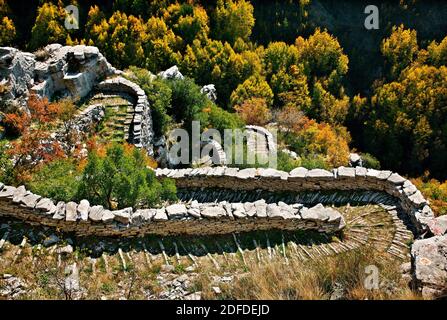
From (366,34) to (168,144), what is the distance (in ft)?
166

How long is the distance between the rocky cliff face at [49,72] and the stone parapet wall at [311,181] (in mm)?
9518

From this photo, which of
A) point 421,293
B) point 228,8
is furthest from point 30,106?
point 228,8

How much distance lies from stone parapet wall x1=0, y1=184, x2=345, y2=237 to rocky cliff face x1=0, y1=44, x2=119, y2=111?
9.34 meters

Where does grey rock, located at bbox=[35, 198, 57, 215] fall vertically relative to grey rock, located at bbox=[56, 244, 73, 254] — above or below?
above

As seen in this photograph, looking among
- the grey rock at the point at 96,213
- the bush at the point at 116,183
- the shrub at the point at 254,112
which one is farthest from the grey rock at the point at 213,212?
the shrub at the point at 254,112

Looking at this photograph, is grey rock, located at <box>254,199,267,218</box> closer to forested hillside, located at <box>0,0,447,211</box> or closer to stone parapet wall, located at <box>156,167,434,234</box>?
stone parapet wall, located at <box>156,167,434,234</box>

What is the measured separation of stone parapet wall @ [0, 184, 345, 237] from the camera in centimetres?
1104

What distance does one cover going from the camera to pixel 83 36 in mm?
43594

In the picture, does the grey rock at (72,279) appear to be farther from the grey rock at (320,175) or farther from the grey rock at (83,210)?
the grey rock at (320,175)

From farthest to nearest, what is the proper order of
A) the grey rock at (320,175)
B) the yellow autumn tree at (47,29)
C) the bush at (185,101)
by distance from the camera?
the yellow autumn tree at (47,29) → the bush at (185,101) → the grey rock at (320,175)

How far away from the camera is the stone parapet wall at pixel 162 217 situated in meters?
11.0

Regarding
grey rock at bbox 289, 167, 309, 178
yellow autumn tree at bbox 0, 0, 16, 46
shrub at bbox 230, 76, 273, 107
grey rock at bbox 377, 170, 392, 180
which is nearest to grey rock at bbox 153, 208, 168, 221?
grey rock at bbox 289, 167, 309, 178

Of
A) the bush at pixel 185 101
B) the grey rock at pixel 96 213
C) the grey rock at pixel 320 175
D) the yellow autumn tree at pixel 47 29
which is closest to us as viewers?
the grey rock at pixel 96 213
